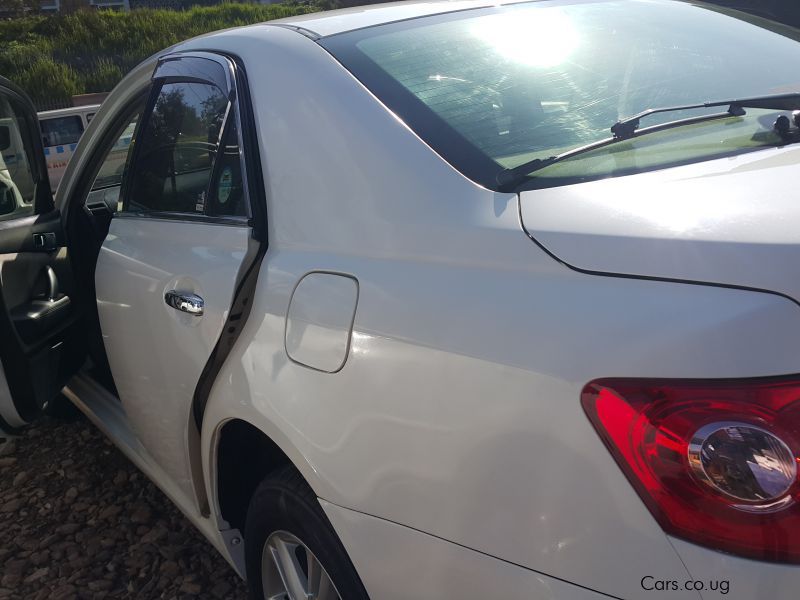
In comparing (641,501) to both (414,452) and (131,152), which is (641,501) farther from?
(131,152)

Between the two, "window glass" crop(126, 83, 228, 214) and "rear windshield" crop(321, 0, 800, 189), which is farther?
"window glass" crop(126, 83, 228, 214)

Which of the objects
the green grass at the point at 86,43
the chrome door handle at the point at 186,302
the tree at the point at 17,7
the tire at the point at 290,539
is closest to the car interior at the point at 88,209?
the chrome door handle at the point at 186,302

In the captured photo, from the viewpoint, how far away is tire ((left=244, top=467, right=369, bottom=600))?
175 centimetres

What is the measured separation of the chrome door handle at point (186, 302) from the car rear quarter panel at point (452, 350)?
0.74 ft

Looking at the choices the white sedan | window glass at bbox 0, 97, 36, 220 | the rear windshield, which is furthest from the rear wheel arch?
window glass at bbox 0, 97, 36, 220

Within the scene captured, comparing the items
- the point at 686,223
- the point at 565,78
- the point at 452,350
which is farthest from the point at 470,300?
the point at 565,78

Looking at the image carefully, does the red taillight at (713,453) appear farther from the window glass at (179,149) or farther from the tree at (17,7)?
the tree at (17,7)

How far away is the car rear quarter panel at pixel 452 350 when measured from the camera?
3.94ft

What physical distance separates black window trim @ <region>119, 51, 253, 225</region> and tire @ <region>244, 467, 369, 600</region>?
2.25 ft

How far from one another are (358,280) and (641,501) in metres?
0.75

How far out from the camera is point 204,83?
2447 millimetres

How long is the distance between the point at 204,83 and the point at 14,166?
136 centimetres

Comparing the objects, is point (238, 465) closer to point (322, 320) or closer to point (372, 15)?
point (322, 320)

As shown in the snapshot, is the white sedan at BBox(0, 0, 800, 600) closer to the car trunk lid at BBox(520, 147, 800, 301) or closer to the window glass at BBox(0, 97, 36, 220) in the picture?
the car trunk lid at BBox(520, 147, 800, 301)
